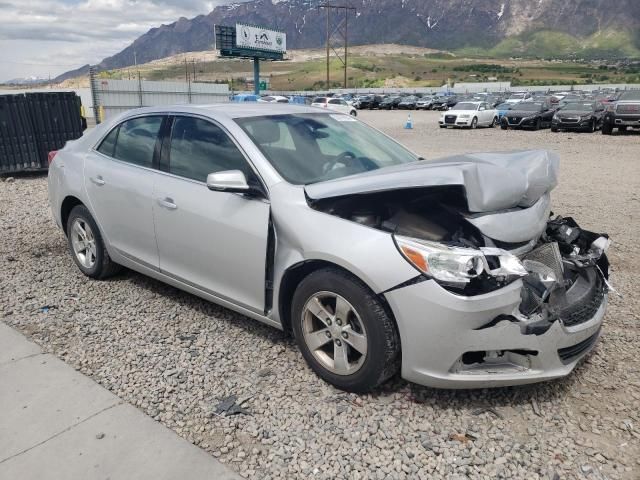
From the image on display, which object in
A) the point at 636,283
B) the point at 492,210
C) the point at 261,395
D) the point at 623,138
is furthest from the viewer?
the point at 623,138

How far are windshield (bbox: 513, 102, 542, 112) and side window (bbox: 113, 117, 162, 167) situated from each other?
24248 mm

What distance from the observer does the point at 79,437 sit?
109 inches

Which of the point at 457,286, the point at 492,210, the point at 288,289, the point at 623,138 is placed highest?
the point at 492,210

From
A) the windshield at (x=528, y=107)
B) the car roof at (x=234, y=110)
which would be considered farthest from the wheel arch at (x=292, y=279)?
the windshield at (x=528, y=107)

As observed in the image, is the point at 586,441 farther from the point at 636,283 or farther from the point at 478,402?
the point at 636,283

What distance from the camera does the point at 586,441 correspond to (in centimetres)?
271

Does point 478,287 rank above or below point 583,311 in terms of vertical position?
above

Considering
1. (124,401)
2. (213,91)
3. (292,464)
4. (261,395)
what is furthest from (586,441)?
(213,91)

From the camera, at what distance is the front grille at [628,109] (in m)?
20.7

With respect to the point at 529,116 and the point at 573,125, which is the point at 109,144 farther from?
the point at 529,116

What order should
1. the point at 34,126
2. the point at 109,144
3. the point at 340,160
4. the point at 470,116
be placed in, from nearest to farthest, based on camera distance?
the point at 340,160
the point at 109,144
the point at 34,126
the point at 470,116

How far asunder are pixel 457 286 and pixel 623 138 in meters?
20.9

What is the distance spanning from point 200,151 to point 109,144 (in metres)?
1.25

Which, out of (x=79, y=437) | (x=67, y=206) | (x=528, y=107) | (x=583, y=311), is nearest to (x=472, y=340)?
(x=583, y=311)
